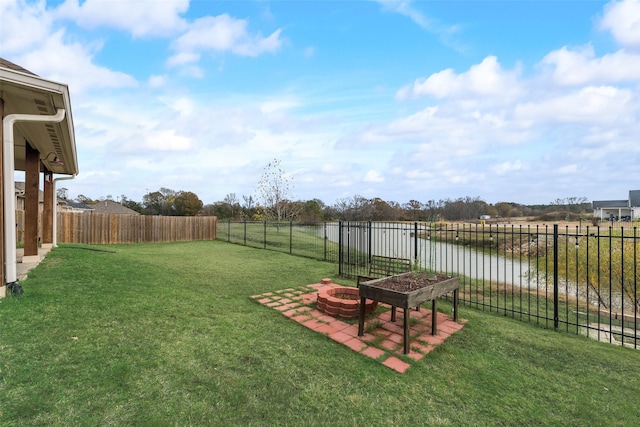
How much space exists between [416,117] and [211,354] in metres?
13.8

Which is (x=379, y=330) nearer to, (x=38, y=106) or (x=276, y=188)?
(x=38, y=106)

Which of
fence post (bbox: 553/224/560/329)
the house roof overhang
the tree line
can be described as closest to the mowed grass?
fence post (bbox: 553/224/560/329)

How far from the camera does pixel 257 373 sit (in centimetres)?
244

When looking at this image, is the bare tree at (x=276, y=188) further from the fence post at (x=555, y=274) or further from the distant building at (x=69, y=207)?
the fence post at (x=555, y=274)

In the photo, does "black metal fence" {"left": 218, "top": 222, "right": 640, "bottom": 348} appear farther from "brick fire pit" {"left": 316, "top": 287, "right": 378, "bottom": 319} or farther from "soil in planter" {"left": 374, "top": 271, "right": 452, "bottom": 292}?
"brick fire pit" {"left": 316, "top": 287, "right": 378, "bottom": 319}

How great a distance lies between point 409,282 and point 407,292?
597 mm

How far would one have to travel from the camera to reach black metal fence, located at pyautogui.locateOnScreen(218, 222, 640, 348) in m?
4.01

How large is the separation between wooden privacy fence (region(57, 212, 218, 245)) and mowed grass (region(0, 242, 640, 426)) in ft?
34.3

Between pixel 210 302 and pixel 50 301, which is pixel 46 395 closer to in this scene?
pixel 50 301

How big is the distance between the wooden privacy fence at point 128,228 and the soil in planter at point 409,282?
46.6ft

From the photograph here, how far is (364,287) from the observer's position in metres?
3.32

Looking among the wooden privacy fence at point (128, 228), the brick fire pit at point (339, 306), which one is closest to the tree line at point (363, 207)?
the wooden privacy fence at point (128, 228)

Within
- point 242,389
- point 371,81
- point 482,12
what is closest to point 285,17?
point 371,81

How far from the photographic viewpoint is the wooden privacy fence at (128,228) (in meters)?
12.0
